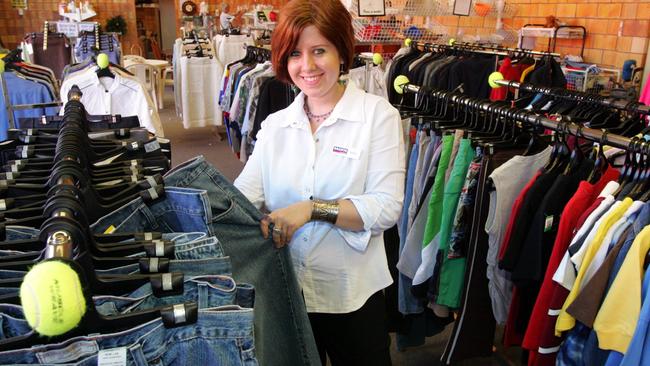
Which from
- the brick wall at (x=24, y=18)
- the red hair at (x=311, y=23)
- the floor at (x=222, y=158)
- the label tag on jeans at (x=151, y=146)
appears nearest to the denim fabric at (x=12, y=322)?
the label tag on jeans at (x=151, y=146)

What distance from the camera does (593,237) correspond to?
1474mm

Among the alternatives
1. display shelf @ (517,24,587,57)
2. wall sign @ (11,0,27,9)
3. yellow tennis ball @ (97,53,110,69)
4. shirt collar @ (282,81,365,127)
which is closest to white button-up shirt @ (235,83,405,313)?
shirt collar @ (282,81,365,127)

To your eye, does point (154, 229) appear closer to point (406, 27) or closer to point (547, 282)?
point (547, 282)

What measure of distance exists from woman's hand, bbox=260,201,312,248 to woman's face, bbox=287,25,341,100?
0.35 m

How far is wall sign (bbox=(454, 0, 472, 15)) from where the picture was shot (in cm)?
462

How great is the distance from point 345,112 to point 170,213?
1.95 feet

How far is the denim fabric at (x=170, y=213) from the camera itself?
3.19 ft

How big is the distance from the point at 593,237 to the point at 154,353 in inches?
49.6

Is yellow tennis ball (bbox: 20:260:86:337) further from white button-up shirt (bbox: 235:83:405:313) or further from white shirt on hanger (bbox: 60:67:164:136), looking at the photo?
white shirt on hanger (bbox: 60:67:164:136)

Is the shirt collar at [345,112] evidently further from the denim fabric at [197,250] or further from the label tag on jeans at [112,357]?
the label tag on jeans at [112,357]

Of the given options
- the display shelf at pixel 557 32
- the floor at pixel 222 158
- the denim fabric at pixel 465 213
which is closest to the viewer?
the denim fabric at pixel 465 213

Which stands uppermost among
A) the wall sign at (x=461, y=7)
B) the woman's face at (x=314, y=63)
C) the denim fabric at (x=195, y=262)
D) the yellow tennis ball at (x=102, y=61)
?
the wall sign at (x=461, y=7)

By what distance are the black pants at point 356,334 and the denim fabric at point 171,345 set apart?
29.5 inches

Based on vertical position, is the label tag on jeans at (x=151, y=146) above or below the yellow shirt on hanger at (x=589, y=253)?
above
